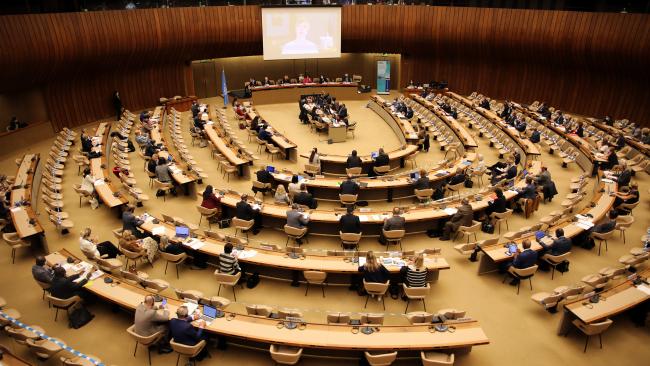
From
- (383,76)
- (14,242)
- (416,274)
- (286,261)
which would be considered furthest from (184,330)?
(383,76)

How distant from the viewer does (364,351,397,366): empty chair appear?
6.93 metres

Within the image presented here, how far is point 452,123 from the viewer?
20391 mm

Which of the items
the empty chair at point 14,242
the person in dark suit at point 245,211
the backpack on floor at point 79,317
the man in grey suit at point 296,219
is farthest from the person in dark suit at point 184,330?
the empty chair at point 14,242

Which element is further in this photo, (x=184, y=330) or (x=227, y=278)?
(x=227, y=278)

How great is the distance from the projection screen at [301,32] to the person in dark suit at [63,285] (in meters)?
20.3

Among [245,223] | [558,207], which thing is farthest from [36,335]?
[558,207]

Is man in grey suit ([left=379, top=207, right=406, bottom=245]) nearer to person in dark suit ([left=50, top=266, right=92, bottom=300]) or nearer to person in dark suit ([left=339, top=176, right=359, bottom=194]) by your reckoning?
person in dark suit ([left=339, top=176, right=359, bottom=194])

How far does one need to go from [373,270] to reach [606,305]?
14.3ft

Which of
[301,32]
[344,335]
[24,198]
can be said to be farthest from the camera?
[301,32]

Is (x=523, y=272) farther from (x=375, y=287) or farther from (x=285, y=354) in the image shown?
(x=285, y=354)

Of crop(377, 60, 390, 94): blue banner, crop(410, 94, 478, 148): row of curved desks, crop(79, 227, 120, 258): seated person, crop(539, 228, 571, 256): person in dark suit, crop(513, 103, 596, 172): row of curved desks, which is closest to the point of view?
crop(79, 227, 120, 258): seated person

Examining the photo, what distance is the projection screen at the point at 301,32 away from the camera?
25.8m

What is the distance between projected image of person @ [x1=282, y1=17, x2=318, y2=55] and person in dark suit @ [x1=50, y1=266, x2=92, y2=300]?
20.9 meters

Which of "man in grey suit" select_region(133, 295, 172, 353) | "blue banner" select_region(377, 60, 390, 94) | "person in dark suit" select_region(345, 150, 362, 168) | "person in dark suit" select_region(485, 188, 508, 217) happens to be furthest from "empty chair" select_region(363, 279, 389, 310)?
"blue banner" select_region(377, 60, 390, 94)
